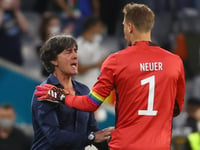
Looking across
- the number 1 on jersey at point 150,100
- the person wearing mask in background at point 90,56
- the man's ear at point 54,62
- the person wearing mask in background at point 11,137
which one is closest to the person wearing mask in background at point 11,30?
the person wearing mask in background at point 90,56

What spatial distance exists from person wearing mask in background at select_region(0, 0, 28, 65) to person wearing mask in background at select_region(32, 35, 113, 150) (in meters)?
4.07

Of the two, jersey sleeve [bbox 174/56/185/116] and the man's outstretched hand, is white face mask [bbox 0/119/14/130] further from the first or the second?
jersey sleeve [bbox 174/56/185/116]

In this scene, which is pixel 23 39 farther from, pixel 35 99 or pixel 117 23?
pixel 35 99

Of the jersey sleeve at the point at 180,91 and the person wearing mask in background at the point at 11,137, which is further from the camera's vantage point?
the person wearing mask in background at the point at 11,137

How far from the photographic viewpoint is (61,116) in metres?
5.19

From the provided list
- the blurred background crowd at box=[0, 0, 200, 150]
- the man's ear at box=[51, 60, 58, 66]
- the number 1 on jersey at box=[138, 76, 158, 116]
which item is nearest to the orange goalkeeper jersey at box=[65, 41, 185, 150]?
the number 1 on jersey at box=[138, 76, 158, 116]

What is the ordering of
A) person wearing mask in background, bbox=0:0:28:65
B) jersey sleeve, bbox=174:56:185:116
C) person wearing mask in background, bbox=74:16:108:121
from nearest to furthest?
1. jersey sleeve, bbox=174:56:185:116
2. person wearing mask in background, bbox=74:16:108:121
3. person wearing mask in background, bbox=0:0:28:65

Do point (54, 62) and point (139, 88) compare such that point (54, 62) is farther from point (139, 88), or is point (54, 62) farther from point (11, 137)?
point (11, 137)

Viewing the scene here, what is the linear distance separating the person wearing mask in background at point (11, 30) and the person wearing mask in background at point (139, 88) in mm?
4443

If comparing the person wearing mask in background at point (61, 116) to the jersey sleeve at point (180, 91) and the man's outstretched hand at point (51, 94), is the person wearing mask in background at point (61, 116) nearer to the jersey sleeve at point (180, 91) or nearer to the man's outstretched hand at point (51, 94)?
the man's outstretched hand at point (51, 94)

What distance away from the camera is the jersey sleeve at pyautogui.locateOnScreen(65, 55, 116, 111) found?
16.1 feet

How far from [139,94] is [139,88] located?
0.12 ft

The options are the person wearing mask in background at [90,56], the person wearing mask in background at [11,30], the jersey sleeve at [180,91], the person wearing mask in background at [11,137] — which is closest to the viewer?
the jersey sleeve at [180,91]

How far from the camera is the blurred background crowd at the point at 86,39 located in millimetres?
9188
